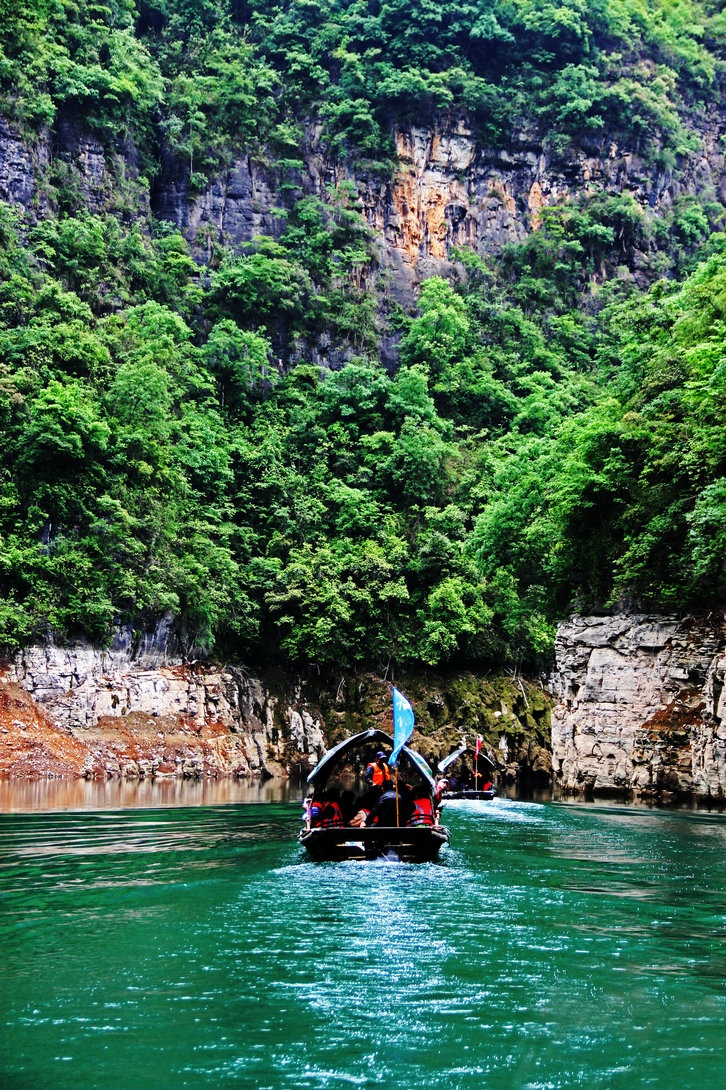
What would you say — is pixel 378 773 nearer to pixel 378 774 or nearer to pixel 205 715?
pixel 378 774

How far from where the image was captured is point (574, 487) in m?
29.1

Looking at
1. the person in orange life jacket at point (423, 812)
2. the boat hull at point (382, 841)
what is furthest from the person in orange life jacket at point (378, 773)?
the boat hull at point (382, 841)

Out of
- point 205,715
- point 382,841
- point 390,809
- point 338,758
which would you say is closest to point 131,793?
point 205,715

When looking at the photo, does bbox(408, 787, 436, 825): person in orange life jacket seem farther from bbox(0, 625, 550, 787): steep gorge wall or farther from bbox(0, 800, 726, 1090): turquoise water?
bbox(0, 625, 550, 787): steep gorge wall

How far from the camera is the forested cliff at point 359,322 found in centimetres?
3291

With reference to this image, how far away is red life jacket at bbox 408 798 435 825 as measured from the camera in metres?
15.2

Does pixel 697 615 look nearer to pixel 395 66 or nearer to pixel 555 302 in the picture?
pixel 555 302

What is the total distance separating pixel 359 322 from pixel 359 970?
51.2m

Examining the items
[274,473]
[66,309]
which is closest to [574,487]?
[274,473]

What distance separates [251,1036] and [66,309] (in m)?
40.0

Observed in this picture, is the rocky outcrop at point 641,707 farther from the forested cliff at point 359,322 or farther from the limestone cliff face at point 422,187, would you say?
the limestone cliff face at point 422,187

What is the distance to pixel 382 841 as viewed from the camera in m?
14.5

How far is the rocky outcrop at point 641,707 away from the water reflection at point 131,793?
8410mm

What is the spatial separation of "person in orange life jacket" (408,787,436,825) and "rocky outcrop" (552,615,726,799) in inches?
390
